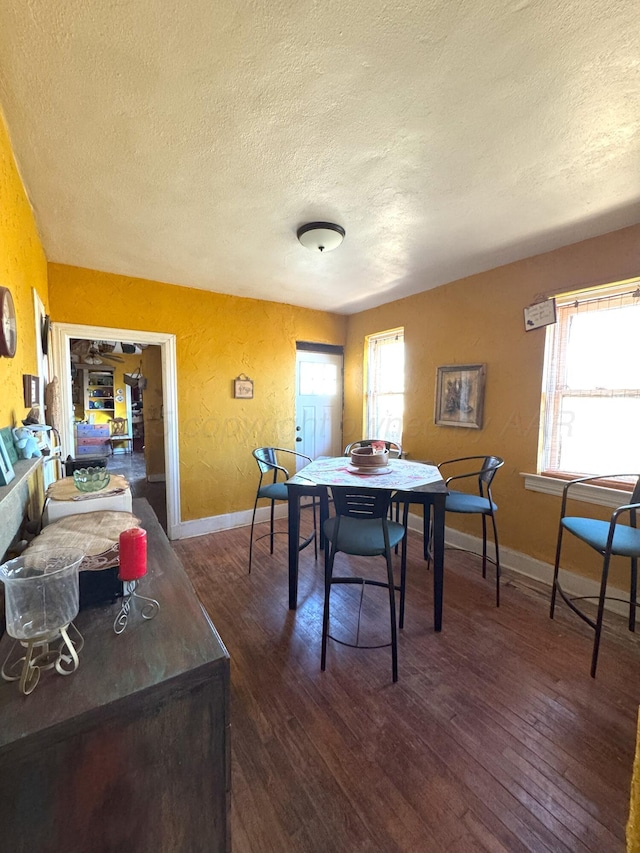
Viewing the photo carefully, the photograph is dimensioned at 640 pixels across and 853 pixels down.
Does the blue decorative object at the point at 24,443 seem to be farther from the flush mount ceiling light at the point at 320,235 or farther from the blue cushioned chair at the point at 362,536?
the flush mount ceiling light at the point at 320,235

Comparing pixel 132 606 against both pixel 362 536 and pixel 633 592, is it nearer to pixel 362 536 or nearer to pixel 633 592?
pixel 362 536

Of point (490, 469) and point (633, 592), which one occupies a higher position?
point (490, 469)

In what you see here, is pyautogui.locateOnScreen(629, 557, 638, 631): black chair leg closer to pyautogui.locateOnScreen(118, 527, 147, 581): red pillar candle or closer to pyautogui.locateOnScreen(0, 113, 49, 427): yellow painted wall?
pyautogui.locateOnScreen(118, 527, 147, 581): red pillar candle

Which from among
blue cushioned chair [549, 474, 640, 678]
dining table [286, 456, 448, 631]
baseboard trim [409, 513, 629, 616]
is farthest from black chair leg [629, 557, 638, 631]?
dining table [286, 456, 448, 631]

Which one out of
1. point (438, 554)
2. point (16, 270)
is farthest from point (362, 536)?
point (16, 270)

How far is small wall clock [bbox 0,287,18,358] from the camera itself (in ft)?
4.15

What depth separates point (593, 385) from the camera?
250 centimetres

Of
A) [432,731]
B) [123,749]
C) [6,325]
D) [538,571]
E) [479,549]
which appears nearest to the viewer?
[123,749]

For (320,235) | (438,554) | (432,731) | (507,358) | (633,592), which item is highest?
(320,235)

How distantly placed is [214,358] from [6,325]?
2360mm

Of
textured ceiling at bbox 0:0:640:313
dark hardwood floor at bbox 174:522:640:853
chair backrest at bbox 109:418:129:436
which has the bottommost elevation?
dark hardwood floor at bbox 174:522:640:853

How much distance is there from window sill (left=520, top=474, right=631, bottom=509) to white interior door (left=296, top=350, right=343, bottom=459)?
2395mm

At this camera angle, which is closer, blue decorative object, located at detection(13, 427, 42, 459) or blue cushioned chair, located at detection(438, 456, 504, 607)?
blue decorative object, located at detection(13, 427, 42, 459)

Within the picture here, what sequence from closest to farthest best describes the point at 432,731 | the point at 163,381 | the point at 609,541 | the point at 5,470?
1. the point at 5,470
2. the point at 432,731
3. the point at 609,541
4. the point at 163,381
